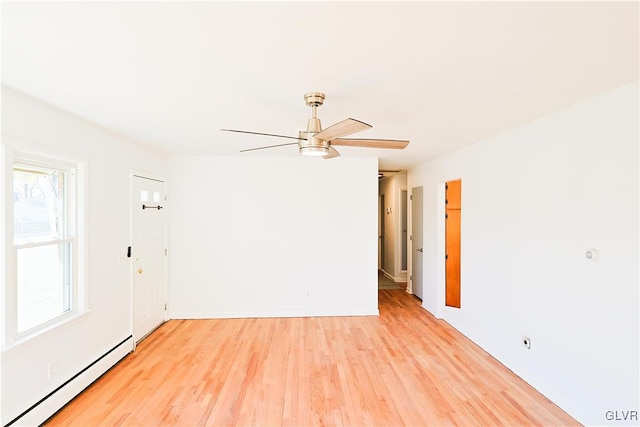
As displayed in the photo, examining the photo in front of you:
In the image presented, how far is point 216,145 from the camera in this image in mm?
3918

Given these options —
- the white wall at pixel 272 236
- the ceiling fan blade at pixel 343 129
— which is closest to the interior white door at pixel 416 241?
the white wall at pixel 272 236

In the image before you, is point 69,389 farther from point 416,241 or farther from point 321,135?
point 416,241

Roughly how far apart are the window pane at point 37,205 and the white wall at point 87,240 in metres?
0.20

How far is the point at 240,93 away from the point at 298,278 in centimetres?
323

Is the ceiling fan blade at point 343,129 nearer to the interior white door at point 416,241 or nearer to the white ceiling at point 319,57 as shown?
the white ceiling at point 319,57

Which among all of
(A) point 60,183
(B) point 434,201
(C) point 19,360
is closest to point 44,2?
(A) point 60,183

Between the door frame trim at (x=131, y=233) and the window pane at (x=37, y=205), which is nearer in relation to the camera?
the window pane at (x=37, y=205)

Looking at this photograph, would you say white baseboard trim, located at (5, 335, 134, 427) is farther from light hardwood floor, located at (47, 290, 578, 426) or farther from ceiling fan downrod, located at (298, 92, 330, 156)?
ceiling fan downrod, located at (298, 92, 330, 156)

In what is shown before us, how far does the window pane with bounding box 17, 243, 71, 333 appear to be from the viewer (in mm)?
2254

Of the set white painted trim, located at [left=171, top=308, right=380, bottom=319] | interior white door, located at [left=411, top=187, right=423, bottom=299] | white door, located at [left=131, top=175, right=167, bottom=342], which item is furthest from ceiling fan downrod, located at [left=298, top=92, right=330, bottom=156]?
interior white door, located at [left=411, top=187, right=423, bottom=299]

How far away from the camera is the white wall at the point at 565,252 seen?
2.03m

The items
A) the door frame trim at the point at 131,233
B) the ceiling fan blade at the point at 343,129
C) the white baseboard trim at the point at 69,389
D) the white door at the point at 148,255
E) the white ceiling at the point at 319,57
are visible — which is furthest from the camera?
the white door at the point at 148,255

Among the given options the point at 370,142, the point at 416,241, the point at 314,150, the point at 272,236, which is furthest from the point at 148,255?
the point at 416,241

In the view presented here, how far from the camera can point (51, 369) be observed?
241cm
